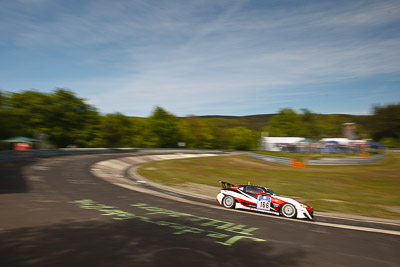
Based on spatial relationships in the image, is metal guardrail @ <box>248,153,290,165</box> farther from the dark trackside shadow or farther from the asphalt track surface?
the dark trackside shadow

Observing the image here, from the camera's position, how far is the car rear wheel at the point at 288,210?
36.2 feet

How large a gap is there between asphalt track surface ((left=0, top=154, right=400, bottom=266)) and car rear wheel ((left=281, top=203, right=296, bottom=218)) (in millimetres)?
588

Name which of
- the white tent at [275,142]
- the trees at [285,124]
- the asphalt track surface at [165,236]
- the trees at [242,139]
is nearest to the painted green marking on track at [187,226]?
the asphalt track surface at [165,236]

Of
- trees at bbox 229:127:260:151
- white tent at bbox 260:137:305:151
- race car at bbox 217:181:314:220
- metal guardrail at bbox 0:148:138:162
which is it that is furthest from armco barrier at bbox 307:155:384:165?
trees at bbox 229:127:260:151

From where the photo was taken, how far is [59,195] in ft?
38.9

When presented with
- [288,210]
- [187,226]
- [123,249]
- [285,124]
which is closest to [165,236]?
[187,226]

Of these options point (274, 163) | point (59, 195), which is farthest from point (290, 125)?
point (59, 195)

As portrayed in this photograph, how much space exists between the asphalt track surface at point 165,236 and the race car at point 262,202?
58 centimetres

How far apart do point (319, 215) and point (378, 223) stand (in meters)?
2.22

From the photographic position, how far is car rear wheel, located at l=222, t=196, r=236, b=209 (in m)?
12.2

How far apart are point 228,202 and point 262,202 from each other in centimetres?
158

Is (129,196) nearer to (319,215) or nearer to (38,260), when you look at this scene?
(38,260)

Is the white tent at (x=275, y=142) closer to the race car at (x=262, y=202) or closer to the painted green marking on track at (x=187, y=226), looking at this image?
the race car at (x=262, y=202)

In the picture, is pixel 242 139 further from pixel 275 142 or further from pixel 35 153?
pixel 35 153
